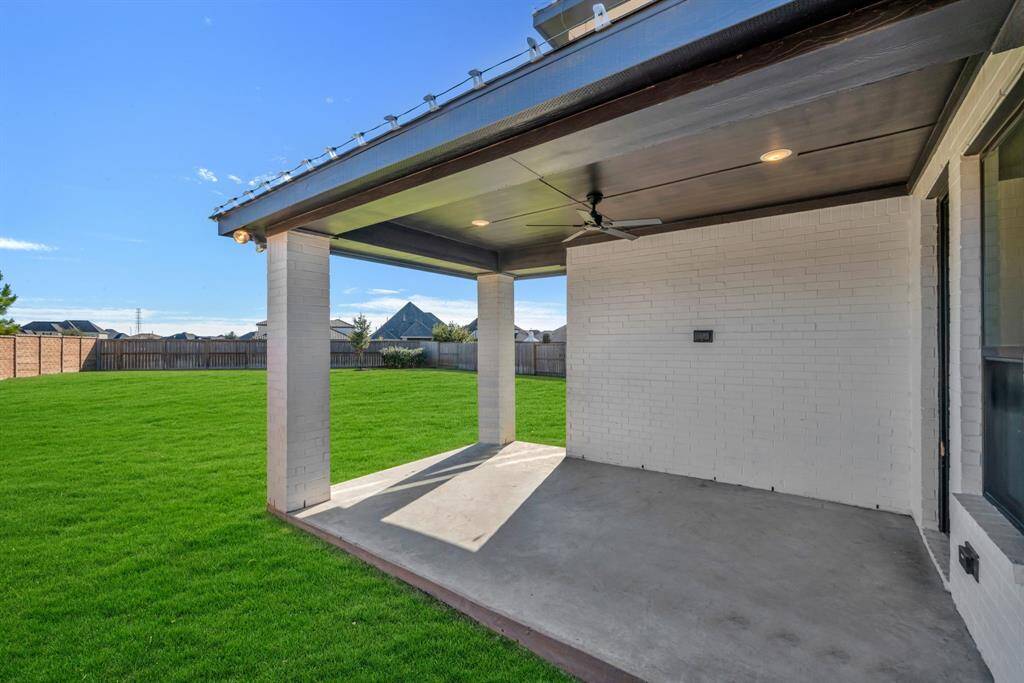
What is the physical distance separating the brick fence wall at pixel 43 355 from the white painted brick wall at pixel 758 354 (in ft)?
65.1

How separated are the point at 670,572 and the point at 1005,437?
1.71 metres

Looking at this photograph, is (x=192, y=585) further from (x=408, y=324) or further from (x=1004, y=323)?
(x=408, y=324)

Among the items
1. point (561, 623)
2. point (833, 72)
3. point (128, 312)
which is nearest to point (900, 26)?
point (833, 72)

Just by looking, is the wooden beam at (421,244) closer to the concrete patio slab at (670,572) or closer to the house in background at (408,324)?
the concrete patio slab at (670,572)

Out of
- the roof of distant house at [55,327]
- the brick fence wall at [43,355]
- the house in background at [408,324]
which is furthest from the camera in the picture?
the house in background at [408,324]

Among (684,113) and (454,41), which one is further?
(454,41)

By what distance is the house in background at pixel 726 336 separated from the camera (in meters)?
1.65

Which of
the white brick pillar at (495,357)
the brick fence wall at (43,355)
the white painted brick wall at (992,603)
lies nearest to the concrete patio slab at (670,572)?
the white painted brick wall at (992,603)

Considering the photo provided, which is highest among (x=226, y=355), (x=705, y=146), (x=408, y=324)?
(x=408, y=324)

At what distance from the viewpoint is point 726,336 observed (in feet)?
14.3

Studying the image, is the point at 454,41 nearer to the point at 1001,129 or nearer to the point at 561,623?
the point at 1001,129

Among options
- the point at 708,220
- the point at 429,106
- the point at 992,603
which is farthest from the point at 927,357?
the point at 429,106

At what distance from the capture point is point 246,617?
2.22m

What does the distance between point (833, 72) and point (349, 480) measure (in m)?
4.77
